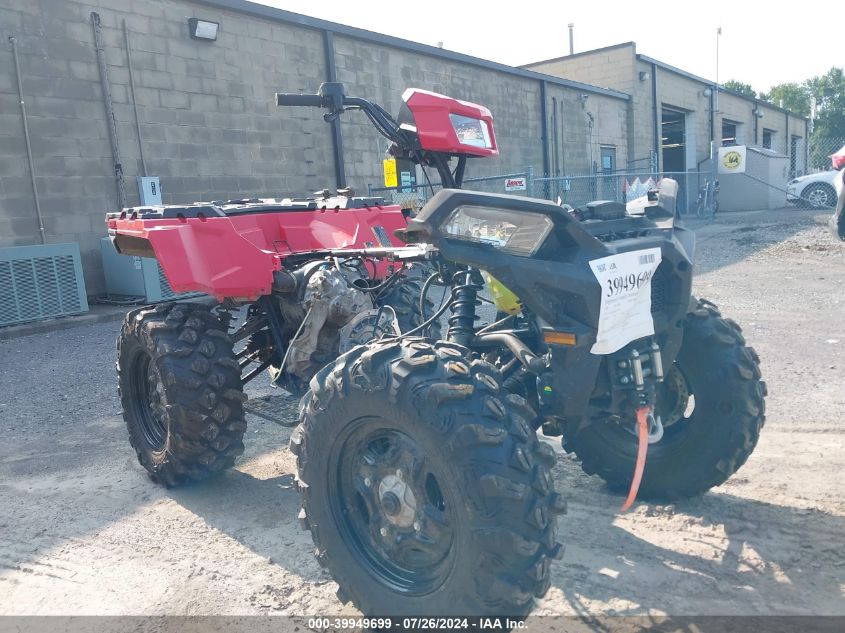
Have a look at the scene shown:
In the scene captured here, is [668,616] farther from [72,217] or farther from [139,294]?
[72,217]

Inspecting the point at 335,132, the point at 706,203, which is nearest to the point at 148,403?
the point at 335,132

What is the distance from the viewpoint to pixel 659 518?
3441 mm

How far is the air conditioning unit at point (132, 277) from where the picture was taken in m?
10.3

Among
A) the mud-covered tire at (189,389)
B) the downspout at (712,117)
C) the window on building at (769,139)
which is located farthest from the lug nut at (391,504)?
the window on building at (769,139)

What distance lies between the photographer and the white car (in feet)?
78.4

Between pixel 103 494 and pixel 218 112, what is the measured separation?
922 cm

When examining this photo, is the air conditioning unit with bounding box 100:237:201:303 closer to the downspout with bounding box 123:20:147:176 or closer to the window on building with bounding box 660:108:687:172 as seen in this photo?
the downspout with bounding box 123:20:147:176

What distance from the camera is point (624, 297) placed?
2.59m

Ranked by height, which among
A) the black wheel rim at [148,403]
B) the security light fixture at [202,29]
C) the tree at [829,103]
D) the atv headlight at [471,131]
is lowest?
the black wheel rim at [148,403]

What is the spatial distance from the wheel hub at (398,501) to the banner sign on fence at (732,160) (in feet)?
88.2

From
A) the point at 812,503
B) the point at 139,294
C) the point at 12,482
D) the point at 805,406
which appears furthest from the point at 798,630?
the point at 139,294

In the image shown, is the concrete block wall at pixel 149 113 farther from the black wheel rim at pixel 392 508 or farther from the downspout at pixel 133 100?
the black wheel rim at pixel 392 508

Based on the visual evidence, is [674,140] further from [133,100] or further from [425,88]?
[133,100]

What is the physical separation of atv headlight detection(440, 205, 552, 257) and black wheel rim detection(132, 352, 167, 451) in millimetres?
2378
